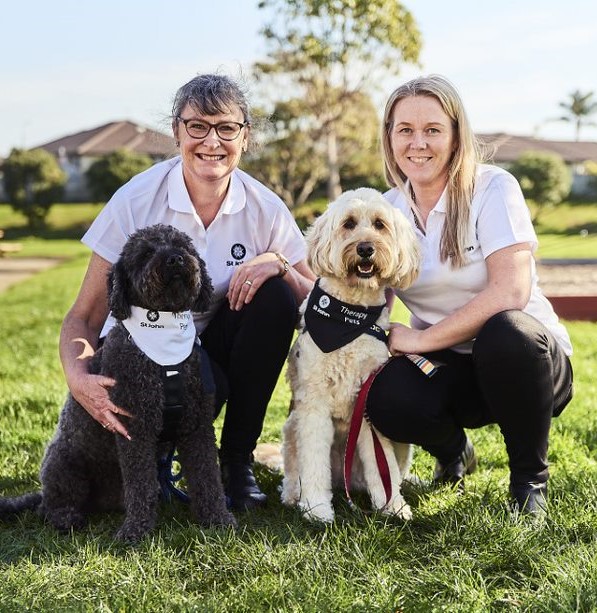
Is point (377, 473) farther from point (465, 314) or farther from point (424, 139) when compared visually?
point (424, 139)

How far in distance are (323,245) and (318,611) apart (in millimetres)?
1467

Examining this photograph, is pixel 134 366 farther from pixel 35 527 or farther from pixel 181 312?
pixel 35 527

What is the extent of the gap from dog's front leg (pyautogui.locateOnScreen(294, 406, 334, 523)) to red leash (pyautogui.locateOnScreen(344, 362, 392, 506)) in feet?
0.25

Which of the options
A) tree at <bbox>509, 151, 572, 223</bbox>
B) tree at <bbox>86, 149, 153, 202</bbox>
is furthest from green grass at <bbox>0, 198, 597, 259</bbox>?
tree at <bbox>86, 149, 153, 202</bbox>

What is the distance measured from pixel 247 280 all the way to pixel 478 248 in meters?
0.99

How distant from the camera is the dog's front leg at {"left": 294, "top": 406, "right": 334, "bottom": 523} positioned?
10.5ft

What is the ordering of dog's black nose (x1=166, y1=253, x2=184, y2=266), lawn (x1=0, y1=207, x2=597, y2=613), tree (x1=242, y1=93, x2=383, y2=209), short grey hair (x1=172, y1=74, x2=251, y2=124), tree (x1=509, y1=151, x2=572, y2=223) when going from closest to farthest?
lawn (x1=0, y1=207, x2=597, y2=613), dog's black nose (x1=166, y1=253, x2=184, y2=266), short grey hair (x1=172, y1=74, x2=251, y2=124), tree (x1=242, y1=93, x2=383, y2=209), tree (x1=509, y1=151, x2=572, y2=223)

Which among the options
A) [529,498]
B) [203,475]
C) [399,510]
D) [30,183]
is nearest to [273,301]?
[203,475]

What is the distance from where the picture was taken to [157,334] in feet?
9.81

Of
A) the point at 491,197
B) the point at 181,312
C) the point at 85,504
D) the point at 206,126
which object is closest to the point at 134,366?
the point at 181,312

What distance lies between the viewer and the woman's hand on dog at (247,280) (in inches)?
135

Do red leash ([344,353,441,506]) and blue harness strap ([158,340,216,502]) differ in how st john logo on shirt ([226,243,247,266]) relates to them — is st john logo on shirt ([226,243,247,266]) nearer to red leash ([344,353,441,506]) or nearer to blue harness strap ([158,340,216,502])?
blue harness strap ([158,340,216,502])

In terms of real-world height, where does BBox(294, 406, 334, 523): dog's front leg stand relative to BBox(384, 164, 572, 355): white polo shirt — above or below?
below

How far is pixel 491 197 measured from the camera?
10.7 ft
